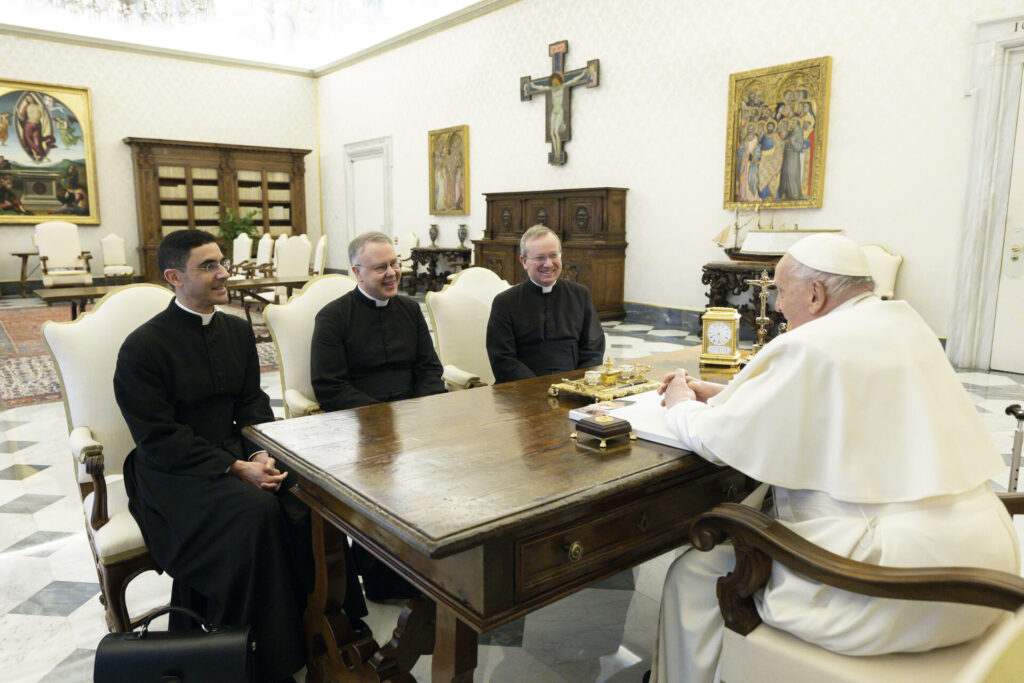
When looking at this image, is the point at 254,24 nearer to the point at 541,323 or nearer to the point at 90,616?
the point at 541,323

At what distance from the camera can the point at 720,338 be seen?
3.00 meters

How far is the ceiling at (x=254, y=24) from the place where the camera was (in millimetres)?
11906

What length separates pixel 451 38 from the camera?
11703mm

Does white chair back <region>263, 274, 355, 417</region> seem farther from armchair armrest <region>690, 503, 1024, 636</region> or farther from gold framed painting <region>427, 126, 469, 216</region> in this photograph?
gold framed painting <region>427, 126, 469, 216</region>

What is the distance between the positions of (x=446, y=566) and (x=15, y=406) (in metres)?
5.53

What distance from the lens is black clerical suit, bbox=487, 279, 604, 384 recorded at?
11.4 feet

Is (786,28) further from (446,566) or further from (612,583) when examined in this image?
(446,566)

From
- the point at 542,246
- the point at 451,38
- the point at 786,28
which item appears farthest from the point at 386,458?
the point at 451,38

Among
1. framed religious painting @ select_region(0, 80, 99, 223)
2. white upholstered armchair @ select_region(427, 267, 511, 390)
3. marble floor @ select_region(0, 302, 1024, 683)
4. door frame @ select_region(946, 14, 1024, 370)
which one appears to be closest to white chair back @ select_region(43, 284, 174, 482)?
marble floor @ select_region(0, 302, 1024, 683)

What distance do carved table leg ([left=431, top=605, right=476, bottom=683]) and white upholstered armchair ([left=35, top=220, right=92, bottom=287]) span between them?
1187 cm

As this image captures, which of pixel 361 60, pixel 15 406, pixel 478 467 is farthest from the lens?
pixel 361 60

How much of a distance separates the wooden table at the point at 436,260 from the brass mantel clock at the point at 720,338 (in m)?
8.85

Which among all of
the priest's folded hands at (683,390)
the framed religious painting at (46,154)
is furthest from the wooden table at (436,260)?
the priest's folded hands at (683,390)

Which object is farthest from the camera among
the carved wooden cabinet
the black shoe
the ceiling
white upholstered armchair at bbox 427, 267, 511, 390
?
the ceiling
